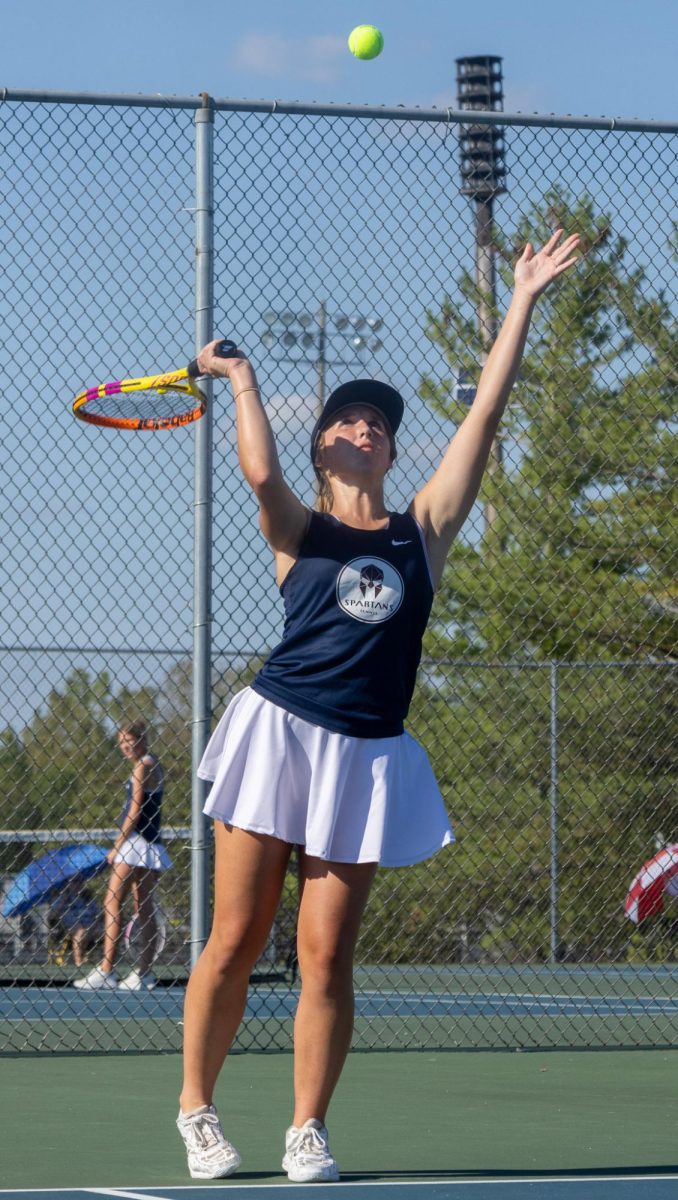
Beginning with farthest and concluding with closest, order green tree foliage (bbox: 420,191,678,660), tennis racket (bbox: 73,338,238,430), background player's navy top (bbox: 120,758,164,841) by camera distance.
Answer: green tree foliage (bbox: 420,191,678,660) < background player's navy top (bbox: 120,758,164,841) < tennis racket (bbox: 73,338,238,430)

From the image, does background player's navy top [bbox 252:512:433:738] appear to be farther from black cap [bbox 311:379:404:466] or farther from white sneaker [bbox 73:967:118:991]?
white sneaker [bbox 73:967:118:991]

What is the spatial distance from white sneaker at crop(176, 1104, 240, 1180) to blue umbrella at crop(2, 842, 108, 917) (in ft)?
21.6

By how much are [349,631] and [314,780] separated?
12.1 inches

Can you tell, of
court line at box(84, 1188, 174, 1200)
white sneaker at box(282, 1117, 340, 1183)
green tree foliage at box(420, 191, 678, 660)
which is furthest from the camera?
green tree foliage at box(420, 191, 678, 660)

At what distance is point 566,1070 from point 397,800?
8.59 ft

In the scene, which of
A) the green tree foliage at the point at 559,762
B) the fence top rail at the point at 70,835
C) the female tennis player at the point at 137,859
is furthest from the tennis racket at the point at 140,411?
the green tree foliage at the point at 559,762

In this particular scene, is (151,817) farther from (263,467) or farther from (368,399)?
(263,467)

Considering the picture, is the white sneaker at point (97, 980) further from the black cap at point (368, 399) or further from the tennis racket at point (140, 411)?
the black cap at point (368, 399)

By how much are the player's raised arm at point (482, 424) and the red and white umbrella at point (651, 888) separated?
714 cm

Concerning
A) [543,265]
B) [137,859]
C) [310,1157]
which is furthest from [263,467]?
[137,859]

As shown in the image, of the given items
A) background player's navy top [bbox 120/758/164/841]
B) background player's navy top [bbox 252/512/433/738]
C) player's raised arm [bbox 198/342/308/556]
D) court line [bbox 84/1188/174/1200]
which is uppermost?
background player's navy top [bbox 120/758/164/841]

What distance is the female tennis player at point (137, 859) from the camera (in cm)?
908

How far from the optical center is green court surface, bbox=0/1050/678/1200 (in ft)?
13.2

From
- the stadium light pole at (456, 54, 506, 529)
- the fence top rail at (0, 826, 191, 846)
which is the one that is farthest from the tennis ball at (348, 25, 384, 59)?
the fence top rail at (0, 826, 191, 846)
